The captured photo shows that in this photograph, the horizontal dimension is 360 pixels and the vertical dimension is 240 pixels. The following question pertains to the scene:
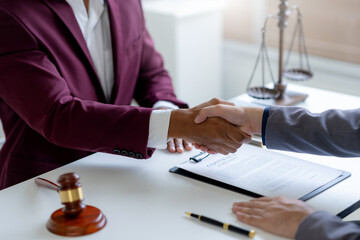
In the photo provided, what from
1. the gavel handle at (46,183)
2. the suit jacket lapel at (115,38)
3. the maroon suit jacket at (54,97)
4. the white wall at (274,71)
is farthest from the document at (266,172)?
the white wall at (274,71)

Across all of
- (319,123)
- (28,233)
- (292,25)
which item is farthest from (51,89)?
(292,25)

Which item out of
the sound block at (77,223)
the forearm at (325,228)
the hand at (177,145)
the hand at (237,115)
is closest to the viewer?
the forearm at (325,228)

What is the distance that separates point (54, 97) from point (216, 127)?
498 millimetres

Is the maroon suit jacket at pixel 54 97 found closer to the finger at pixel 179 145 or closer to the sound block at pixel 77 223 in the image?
the finger at pixel 179 145

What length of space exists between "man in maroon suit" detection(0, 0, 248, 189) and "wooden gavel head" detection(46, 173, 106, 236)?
355 mm

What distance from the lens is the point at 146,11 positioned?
11.3 ft

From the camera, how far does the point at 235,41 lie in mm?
3820

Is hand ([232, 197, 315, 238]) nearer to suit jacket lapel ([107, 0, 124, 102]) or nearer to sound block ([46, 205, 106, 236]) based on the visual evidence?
sound block ([46, 205, 106, 236])

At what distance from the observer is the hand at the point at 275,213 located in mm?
1286

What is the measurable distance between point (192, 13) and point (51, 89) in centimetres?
182

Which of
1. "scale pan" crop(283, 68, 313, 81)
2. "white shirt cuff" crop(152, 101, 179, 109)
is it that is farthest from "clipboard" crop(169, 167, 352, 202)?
"scale pan" crop(283, 68, 313, 81)

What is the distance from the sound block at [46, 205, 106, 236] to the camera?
1309 millimetres

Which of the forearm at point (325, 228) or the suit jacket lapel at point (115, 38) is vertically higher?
the suit jacket lapel at point (115, 38)

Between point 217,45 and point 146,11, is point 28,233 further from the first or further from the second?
point 217,45
